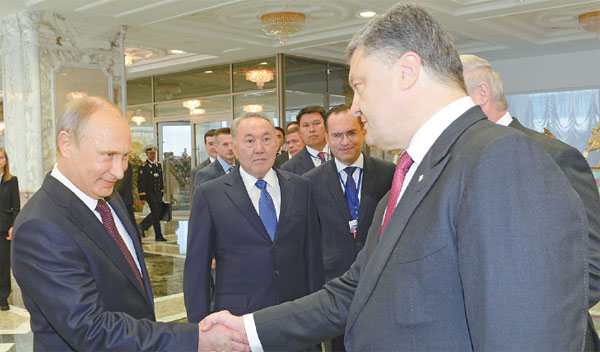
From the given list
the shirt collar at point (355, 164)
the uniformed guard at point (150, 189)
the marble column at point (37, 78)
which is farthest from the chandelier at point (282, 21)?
the shirt collar at point (355, 164)

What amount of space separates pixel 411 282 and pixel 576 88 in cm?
1332

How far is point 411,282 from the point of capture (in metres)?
1.18

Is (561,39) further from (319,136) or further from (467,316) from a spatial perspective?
(467,316)

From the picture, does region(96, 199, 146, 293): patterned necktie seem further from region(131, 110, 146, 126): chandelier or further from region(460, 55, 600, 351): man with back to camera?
region(131, 110, 146, 126): chandelier

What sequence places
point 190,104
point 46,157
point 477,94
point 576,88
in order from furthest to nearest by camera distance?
point 190,104, point 576,88, point 46,157, point 477,94

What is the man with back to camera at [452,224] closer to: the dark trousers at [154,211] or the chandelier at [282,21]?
the chandelier at [282,21]

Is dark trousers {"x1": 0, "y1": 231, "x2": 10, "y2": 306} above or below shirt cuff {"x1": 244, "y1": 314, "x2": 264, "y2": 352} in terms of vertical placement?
below

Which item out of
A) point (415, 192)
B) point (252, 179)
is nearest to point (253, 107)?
point (252, 179)

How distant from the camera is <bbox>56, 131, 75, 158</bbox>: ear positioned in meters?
A: 1.89

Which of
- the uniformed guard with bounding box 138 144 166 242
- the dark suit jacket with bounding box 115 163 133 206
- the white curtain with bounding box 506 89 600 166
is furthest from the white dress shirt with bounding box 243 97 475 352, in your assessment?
the white curtain with bounding box 506 89 600 166

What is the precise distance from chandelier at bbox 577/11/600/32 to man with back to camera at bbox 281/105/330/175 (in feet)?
21.5

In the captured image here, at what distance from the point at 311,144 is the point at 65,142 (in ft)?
11.3

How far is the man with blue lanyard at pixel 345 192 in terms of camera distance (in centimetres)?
342

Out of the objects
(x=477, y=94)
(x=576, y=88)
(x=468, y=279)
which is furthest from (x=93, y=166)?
(x=576, y=88)
